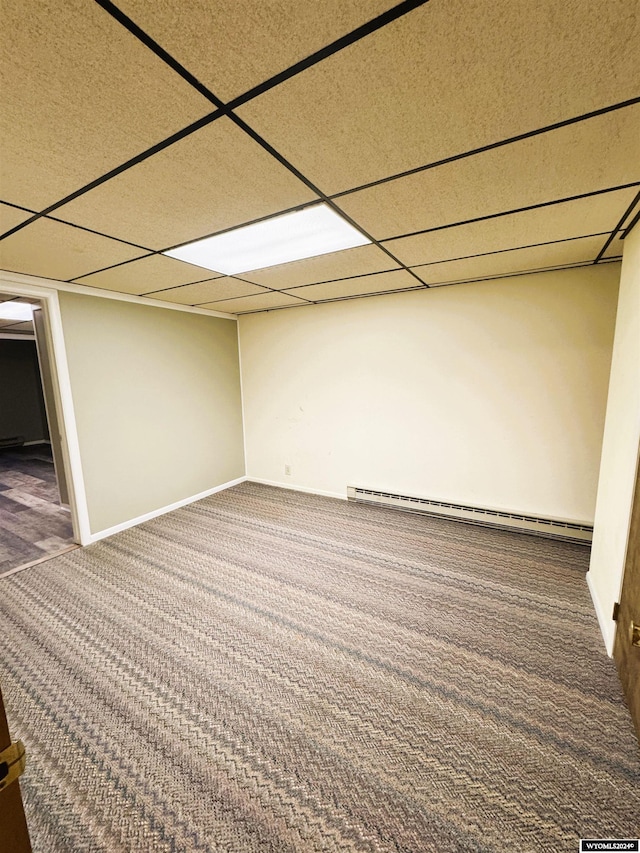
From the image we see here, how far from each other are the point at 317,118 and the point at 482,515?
317 cm

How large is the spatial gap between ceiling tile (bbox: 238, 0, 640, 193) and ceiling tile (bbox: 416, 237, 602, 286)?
4.47 ft

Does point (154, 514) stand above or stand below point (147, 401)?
below

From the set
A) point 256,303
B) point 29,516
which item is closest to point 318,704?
point 256,303

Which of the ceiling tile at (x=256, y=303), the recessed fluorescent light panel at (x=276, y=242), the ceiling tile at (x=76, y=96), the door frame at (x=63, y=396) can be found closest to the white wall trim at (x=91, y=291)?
the door frame at (x=63, y=396)

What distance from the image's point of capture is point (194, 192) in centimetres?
141

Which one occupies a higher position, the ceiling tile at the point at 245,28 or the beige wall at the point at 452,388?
the ceiling tile at the point at 245,28

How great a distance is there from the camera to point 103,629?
80.7 inches

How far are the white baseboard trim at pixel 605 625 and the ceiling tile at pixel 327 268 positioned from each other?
96.8 inches

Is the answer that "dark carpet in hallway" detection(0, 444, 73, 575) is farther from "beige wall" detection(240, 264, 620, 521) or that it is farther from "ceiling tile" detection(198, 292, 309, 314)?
"ceiling tile" detection(198, 292, 309, 314)

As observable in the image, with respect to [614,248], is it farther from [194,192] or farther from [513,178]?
[194,192]

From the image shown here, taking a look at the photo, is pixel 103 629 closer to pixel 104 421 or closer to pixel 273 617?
pixel 273 617

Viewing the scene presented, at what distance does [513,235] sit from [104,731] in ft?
10.4

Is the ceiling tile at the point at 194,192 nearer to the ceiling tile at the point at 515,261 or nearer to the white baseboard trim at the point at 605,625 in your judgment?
the ceiling tile at the point at 515,261

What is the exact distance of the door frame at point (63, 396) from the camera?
266cm
